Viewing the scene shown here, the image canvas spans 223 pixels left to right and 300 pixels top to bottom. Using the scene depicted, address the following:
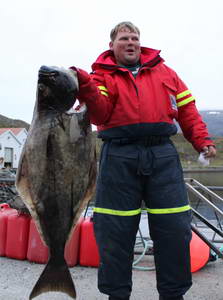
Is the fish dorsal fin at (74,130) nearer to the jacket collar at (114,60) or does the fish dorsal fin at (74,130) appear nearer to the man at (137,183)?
the man at (137,183)

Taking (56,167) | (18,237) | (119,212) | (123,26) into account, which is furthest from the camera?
(18,237)

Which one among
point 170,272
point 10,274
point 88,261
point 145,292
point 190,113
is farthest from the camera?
point 88,261

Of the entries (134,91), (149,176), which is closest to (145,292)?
(149,176)

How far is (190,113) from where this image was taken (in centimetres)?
303

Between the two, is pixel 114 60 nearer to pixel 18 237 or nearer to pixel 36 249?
pixel 36 249

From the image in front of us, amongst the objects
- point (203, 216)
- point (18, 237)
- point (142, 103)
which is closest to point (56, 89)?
point (142, 103)

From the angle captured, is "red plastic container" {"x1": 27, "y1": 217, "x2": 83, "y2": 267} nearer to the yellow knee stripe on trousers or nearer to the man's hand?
the yellow knee stripe on trousers

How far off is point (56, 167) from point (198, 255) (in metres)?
2.60

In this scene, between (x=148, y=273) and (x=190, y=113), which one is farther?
(x=148, y=273)

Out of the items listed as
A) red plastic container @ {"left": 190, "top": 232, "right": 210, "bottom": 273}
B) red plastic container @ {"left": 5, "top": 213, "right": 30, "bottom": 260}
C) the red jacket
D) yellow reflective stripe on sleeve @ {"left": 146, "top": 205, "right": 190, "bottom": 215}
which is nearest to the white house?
red plastic container @ {"left": 5, "top": 213, "right": 30, "bottom": 260}

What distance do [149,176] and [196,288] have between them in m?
1.64

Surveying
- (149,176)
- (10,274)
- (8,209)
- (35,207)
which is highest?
(149,176)

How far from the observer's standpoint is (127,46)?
297 cm

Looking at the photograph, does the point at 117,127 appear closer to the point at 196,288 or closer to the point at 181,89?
the point at 181,89
